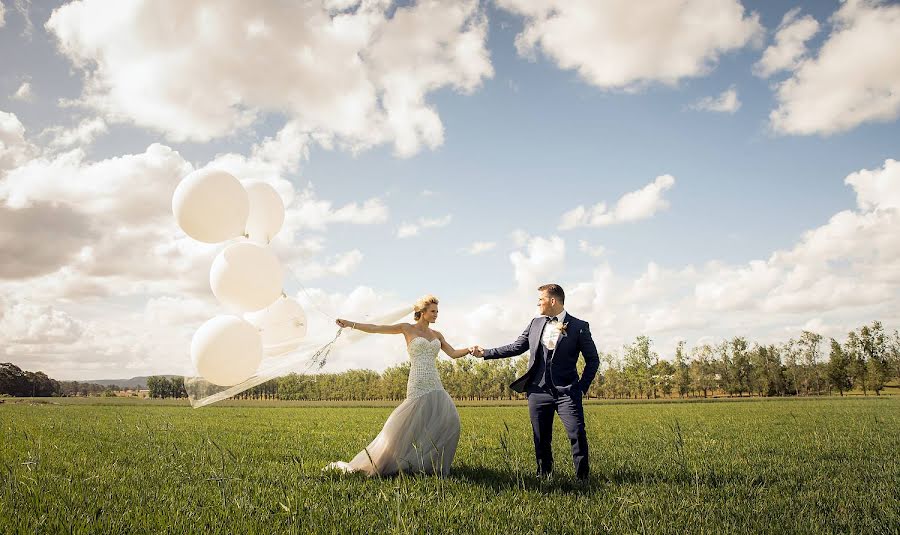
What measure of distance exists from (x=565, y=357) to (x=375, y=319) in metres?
3.11

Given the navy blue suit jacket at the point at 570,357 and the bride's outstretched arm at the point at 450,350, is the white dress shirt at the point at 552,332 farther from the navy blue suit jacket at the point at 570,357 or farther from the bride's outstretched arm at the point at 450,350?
the bride's outstretched arm at the point at 450,350

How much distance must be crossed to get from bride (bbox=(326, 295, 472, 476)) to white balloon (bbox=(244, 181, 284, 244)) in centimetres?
203

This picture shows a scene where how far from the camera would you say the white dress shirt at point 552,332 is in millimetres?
8133

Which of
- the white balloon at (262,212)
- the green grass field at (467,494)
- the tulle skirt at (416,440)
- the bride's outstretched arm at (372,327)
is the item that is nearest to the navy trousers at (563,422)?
the green grass field at (467,494)

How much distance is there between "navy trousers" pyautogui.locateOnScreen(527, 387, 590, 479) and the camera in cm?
775

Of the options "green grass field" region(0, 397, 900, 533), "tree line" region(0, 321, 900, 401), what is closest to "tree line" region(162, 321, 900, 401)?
"tree line" region(0, 321, 900, 401)

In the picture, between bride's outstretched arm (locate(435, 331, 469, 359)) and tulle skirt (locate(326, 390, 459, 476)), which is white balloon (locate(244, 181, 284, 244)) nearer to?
bride's outstretched arm (locate(435, 331, 469, 359))

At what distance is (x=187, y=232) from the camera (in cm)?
807

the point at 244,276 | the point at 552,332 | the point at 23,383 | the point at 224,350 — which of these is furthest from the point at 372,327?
the point at 23,383

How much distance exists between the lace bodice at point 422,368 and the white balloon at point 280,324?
6.35 feet

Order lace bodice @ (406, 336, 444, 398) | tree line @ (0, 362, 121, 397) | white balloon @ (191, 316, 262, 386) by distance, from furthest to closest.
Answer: tree line @ (0, 362, 121, 397) < lace bodice @ (406, 336, 444, 398) < white balloon @ (191, 316, 262, 386)

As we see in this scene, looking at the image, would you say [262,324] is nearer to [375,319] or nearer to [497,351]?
[375,319]

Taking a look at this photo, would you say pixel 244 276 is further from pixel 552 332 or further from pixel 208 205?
pixel 552 332

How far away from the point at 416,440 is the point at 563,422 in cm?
215
